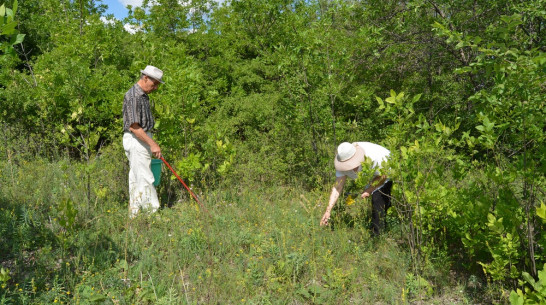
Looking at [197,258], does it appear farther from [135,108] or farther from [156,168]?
[135,108]

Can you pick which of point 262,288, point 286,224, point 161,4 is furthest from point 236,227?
point 161,4

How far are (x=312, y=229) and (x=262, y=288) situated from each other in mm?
1129

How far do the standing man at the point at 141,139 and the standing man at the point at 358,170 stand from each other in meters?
2.06

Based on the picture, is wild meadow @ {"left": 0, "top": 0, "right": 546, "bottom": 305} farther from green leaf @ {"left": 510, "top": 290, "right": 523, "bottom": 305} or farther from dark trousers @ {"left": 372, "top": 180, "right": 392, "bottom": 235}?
dark trousers @ {"left": 372, "top": 180, "right": 392, "bottom": 235}

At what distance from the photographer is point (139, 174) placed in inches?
176

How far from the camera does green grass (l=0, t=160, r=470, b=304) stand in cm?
305

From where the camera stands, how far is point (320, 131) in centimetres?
607

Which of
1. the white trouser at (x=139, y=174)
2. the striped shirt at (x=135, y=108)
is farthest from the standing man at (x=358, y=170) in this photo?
the striped shirt at (x=135, y=108)

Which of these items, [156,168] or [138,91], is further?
[156,168]

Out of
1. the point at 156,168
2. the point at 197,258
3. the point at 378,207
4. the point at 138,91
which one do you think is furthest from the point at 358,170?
the point at 138,91

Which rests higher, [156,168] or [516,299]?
[156,168]

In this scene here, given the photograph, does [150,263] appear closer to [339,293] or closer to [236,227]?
[236,227]

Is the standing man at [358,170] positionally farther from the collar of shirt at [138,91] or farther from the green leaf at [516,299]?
the collar of shirt at [138,91]

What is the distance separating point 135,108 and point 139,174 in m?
0.77
